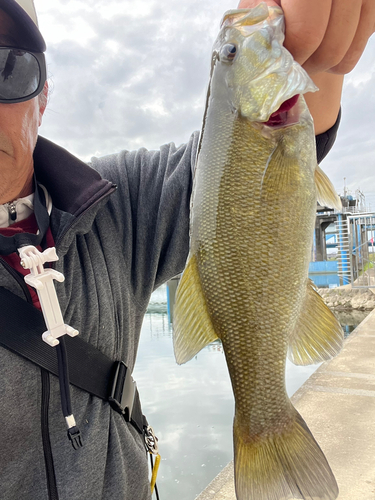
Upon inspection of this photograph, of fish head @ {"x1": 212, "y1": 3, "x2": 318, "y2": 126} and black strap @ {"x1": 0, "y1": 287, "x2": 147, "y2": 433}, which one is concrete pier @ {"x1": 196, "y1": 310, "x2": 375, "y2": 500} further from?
fish head @ {"x1": 212, "y1": 3, "x2": 318, "y2": 126}

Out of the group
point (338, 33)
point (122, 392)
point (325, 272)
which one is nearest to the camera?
point (338, 33)

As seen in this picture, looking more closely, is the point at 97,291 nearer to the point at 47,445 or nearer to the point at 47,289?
the point at 47,289

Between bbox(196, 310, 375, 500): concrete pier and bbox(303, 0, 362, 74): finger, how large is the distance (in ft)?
7.16

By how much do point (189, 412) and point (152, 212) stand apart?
4.10 metres

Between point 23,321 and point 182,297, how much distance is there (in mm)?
470

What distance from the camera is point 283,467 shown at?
2.80 ft

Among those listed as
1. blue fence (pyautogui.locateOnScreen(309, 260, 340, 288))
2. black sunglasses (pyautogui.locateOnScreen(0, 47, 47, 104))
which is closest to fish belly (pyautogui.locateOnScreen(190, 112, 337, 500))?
black sunglasses (pyautogui.locateOnScreen(0, 47, 47, 104))

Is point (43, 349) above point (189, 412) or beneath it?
Answer: above

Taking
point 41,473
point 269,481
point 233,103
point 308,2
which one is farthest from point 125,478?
point 308,2

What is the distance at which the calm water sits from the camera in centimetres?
353

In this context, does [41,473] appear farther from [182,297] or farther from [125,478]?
[182,297]

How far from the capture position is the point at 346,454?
2.43m

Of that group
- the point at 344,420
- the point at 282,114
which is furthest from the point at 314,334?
the point at 344,420

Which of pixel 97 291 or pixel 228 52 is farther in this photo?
pixel 97 291
